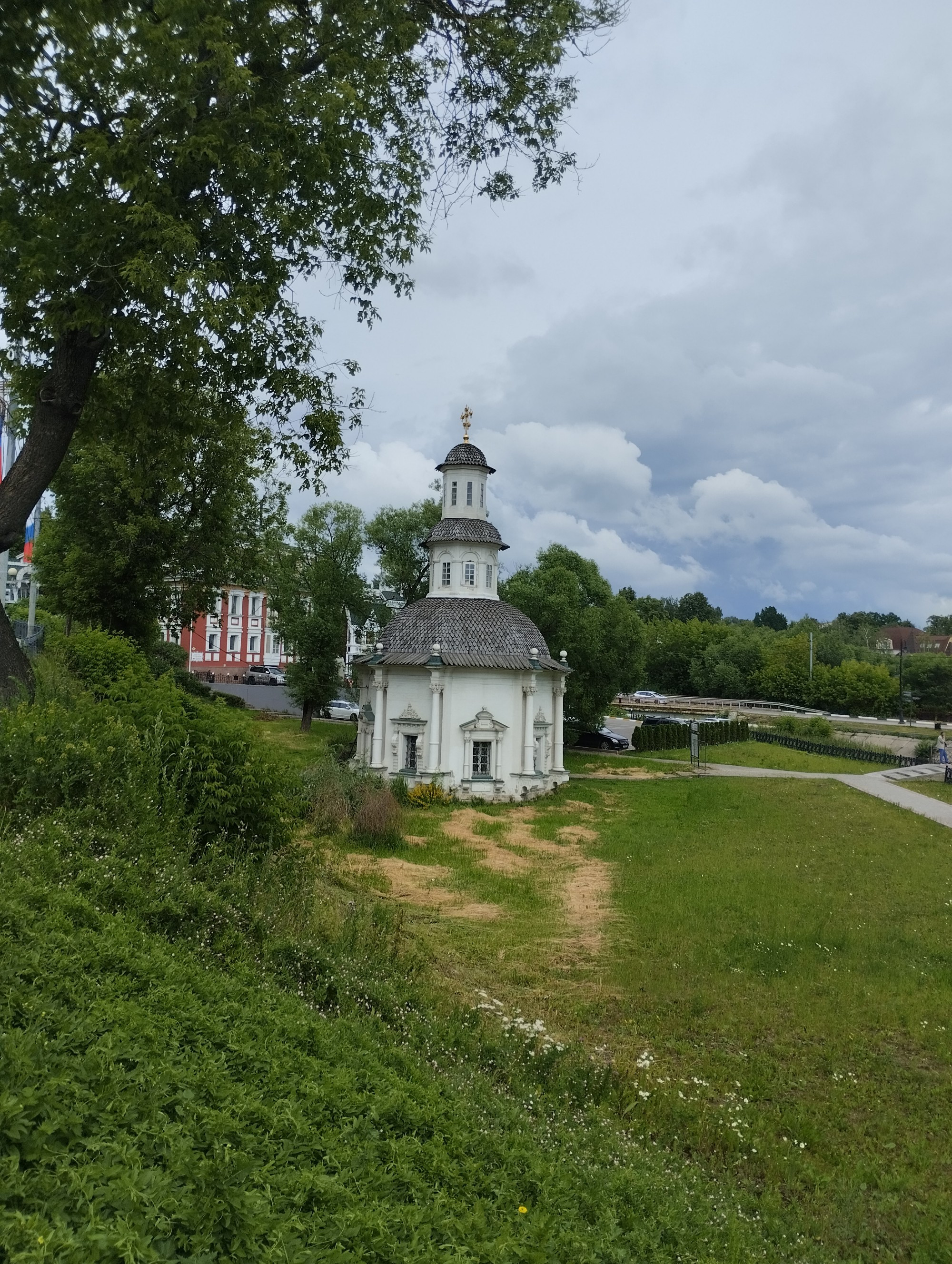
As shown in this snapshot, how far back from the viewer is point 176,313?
26.2ft

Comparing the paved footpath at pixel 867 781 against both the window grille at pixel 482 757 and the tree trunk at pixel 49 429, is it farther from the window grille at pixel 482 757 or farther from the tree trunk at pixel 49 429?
the tree trunk at pixel 49 429

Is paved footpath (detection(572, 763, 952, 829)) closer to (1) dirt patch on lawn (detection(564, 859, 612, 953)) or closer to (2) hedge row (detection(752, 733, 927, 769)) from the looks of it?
(2) hedge row (detection(752, 733, 927, 769))

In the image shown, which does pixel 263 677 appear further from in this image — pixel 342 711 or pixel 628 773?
pixel 628 773

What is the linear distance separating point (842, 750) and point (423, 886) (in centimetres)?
3283

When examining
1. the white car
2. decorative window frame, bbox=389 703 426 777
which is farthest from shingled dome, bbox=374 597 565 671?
the white car

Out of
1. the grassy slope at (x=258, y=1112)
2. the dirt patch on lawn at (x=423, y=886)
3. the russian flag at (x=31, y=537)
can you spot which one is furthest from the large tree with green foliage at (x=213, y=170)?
the russian flag at (x=31, y=537)

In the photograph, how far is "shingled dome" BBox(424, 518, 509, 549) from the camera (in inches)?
1220

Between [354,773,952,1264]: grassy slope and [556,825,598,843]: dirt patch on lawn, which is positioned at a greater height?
[354,773,952,1264]: grassy slope

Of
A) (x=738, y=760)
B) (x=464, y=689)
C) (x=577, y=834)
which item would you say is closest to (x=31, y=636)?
(x=464, y=689)

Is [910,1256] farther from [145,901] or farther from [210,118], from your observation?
[210,118]

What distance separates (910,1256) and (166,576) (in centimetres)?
2601

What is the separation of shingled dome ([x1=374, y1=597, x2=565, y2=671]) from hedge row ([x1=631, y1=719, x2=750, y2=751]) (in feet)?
48.8

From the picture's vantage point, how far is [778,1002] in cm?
1007

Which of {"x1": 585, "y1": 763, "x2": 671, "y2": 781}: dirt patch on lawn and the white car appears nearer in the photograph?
{"x1": 585, "y1": 763, "x2": 671, "y2": 781}: dirt patch on lawn
